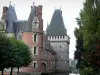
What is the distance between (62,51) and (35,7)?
114ft

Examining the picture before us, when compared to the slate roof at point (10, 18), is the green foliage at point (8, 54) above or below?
below

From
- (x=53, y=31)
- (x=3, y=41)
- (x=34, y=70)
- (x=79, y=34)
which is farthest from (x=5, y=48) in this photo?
(x=53, y=31)

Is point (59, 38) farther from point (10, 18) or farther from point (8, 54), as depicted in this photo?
point (8, 54)

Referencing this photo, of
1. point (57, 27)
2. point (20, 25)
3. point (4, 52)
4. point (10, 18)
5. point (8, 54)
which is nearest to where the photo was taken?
point (4, 52)

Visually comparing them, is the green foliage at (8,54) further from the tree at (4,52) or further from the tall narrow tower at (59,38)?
the tall narrow tower at (59,38)

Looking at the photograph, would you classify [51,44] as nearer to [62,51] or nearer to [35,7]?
[62,51]

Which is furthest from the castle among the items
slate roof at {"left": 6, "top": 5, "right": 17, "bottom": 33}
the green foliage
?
the green foliage

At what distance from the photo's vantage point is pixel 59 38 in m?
101

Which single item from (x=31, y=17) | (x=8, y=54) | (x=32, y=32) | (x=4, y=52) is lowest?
(x=8, y=54)

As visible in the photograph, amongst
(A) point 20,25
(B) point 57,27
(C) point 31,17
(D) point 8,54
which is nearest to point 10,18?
A: (A) point 20,25

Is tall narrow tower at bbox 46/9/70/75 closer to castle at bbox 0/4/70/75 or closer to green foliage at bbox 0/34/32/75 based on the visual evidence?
castle at bbox 0/4/70/75

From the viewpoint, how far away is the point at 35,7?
7075cm

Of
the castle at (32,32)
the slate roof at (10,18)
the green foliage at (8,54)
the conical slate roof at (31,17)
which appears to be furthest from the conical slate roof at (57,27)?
the green foliage at (8,54)

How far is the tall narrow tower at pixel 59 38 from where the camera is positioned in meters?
99.8
